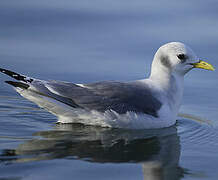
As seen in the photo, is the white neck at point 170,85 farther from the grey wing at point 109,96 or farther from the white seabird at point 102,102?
the grey wing at point 109,96

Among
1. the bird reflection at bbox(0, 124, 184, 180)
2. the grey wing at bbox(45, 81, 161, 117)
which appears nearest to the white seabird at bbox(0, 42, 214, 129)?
the grey wing at bbox(45, 81, 161, 117)

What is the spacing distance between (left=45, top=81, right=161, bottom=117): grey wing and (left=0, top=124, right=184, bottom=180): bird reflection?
0.29 meters

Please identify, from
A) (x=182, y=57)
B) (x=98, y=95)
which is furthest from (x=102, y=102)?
(x=182, y=57)

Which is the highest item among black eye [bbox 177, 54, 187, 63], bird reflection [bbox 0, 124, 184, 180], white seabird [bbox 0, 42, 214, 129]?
black eye [bbox 177, 54, 187, 63]

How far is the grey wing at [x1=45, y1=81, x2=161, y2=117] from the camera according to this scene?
7.59 metres

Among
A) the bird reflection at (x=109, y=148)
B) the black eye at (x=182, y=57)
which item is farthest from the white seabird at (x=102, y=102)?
the black eye at (x=182, y=57)

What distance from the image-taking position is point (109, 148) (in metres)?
6.67

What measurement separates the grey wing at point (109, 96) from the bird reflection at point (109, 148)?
0.94ft

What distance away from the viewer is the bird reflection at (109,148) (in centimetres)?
605

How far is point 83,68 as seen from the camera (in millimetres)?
9844

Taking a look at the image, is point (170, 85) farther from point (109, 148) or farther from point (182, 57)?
point (109, 148)

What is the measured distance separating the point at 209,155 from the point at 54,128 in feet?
6.79

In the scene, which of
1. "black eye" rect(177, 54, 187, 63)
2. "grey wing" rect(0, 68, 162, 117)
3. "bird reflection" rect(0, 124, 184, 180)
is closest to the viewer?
"bird reflection" rect(0, 124, 184, 180)

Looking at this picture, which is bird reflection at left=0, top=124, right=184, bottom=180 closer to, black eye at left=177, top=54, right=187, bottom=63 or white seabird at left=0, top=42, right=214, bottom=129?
white seabird at left=0, top=42, right=214, bottom=129
